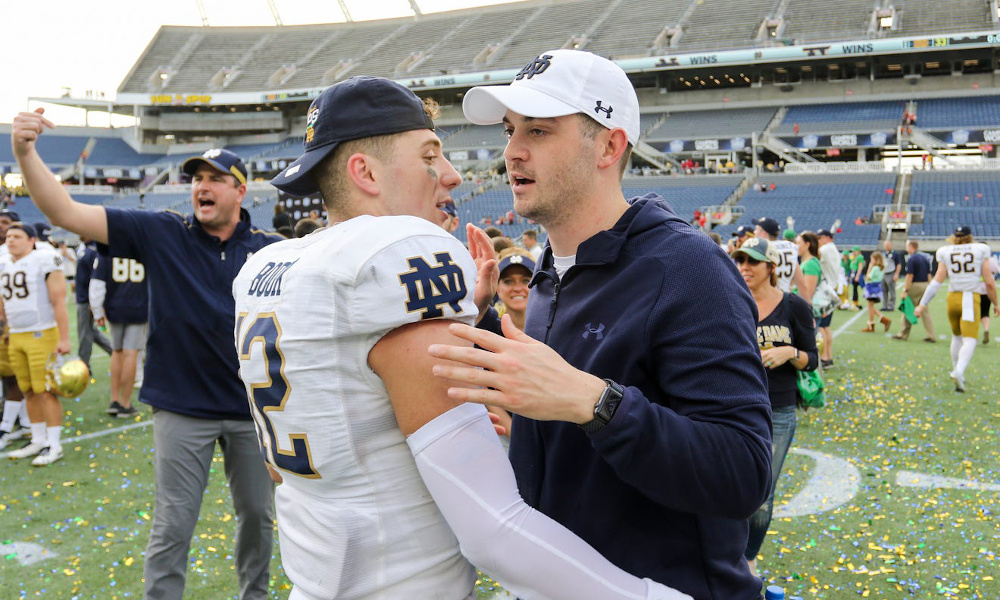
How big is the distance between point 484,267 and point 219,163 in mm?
2084

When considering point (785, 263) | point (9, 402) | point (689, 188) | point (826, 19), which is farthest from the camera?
point (826, 19)

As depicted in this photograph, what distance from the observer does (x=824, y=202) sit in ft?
103

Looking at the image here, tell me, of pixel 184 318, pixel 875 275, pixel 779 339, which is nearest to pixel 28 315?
pixel 184 318

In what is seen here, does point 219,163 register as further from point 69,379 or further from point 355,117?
point 69,379

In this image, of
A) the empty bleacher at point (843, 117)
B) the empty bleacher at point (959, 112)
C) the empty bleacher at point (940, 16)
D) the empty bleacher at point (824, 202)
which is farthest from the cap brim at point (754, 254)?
the empty bleacher at point (940, 16)

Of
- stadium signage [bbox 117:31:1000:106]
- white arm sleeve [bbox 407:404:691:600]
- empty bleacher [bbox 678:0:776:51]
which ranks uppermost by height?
empty bleacher [bbox 678:0:776:51]

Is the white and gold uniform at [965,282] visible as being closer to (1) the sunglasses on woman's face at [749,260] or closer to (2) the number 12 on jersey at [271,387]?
(1) the sunglasses on woman's face at [749,260]

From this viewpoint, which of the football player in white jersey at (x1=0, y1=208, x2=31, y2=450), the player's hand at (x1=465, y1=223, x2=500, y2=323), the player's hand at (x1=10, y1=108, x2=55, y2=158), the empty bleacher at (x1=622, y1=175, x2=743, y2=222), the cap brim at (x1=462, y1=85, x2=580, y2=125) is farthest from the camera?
the empty bleacher at (x1=622, y1=175, x2=743, y2=222)

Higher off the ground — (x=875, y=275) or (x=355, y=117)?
(x=355, y=117)

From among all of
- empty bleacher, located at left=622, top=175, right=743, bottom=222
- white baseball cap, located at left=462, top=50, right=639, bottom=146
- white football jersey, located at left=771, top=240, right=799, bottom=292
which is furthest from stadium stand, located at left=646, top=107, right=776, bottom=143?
white baseball cap, located at left=462, top=50, right=639, bottom=146

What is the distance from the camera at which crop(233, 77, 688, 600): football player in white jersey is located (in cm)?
133

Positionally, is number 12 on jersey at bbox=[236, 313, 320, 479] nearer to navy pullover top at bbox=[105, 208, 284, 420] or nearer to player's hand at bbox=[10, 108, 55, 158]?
player's hand at bbox=[10, 108, 55, 158]

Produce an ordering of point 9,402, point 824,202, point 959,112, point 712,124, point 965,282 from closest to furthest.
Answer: point 9,402
point 965,282
point 824,202
point 959,112
point 712,124

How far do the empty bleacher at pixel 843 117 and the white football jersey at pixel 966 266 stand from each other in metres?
30.1
